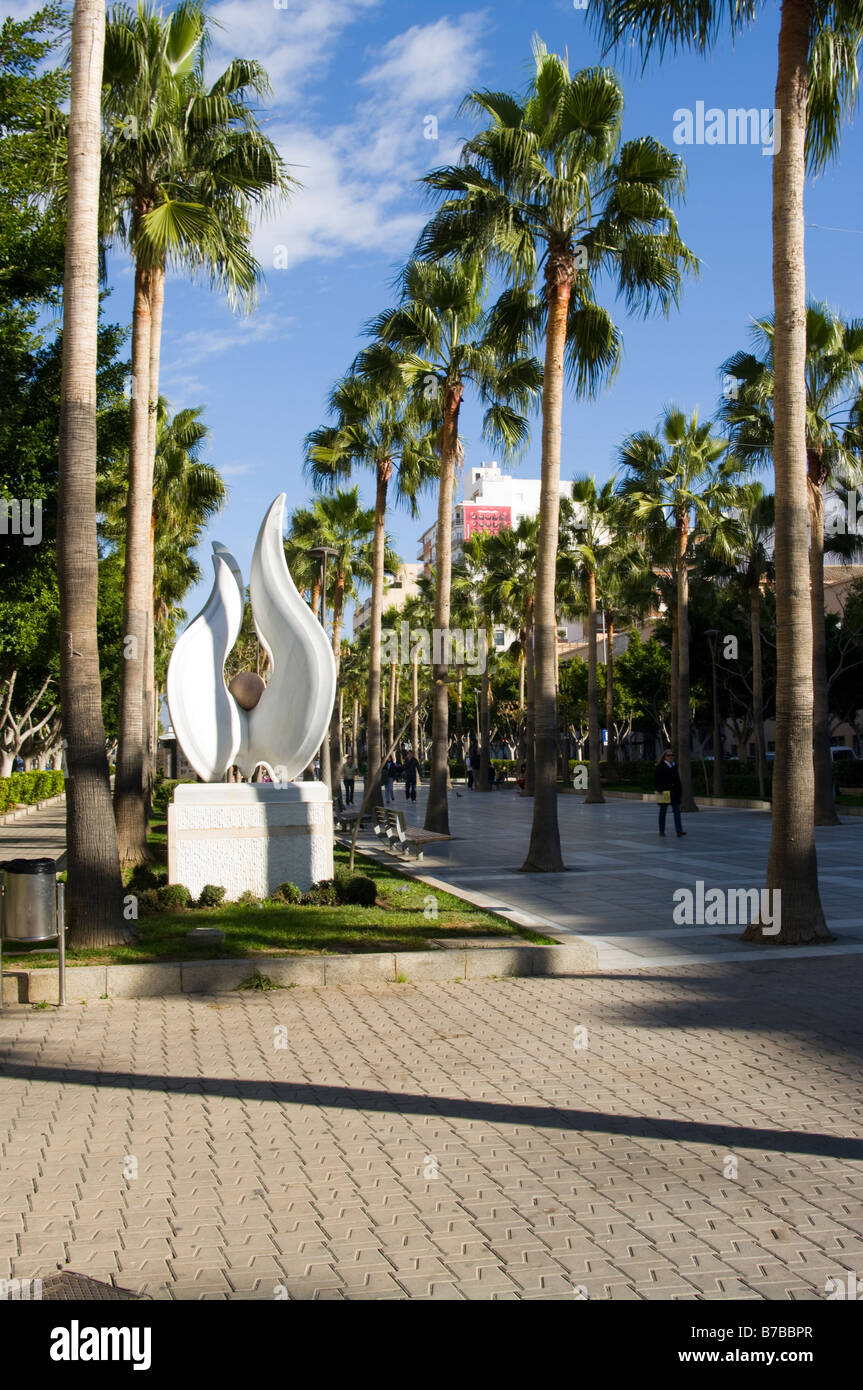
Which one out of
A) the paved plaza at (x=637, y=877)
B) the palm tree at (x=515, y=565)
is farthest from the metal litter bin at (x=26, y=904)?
the palm tree at (x=515, y=565)

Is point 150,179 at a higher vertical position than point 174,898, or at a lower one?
higher

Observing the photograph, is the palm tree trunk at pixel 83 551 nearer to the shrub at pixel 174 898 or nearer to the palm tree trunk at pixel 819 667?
the shrub at pixel 174 898

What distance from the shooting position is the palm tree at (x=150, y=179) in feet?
48.4

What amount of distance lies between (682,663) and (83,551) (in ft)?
80.9

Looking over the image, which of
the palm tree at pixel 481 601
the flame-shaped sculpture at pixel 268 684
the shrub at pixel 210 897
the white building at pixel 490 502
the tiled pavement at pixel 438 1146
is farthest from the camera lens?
the white building at pixel 490 502

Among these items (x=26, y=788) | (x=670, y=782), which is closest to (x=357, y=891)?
(x=670, y=782)

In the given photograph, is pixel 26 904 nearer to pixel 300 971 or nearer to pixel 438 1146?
pixel 300 971

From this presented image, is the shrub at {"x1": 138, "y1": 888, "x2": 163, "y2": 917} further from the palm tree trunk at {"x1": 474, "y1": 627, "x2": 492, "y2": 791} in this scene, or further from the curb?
the palm tree trunk at {"x1": 474, "y1": 627, "x2": 492, "y2": 791}

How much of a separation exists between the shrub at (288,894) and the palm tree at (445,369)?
29.2ft

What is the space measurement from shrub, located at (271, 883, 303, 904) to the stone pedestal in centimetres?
18

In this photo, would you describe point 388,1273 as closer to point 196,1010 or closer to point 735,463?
point 196,1010

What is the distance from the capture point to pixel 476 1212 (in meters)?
4.54

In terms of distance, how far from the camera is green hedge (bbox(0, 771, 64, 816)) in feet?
113

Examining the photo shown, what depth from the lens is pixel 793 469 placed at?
35.6ft
